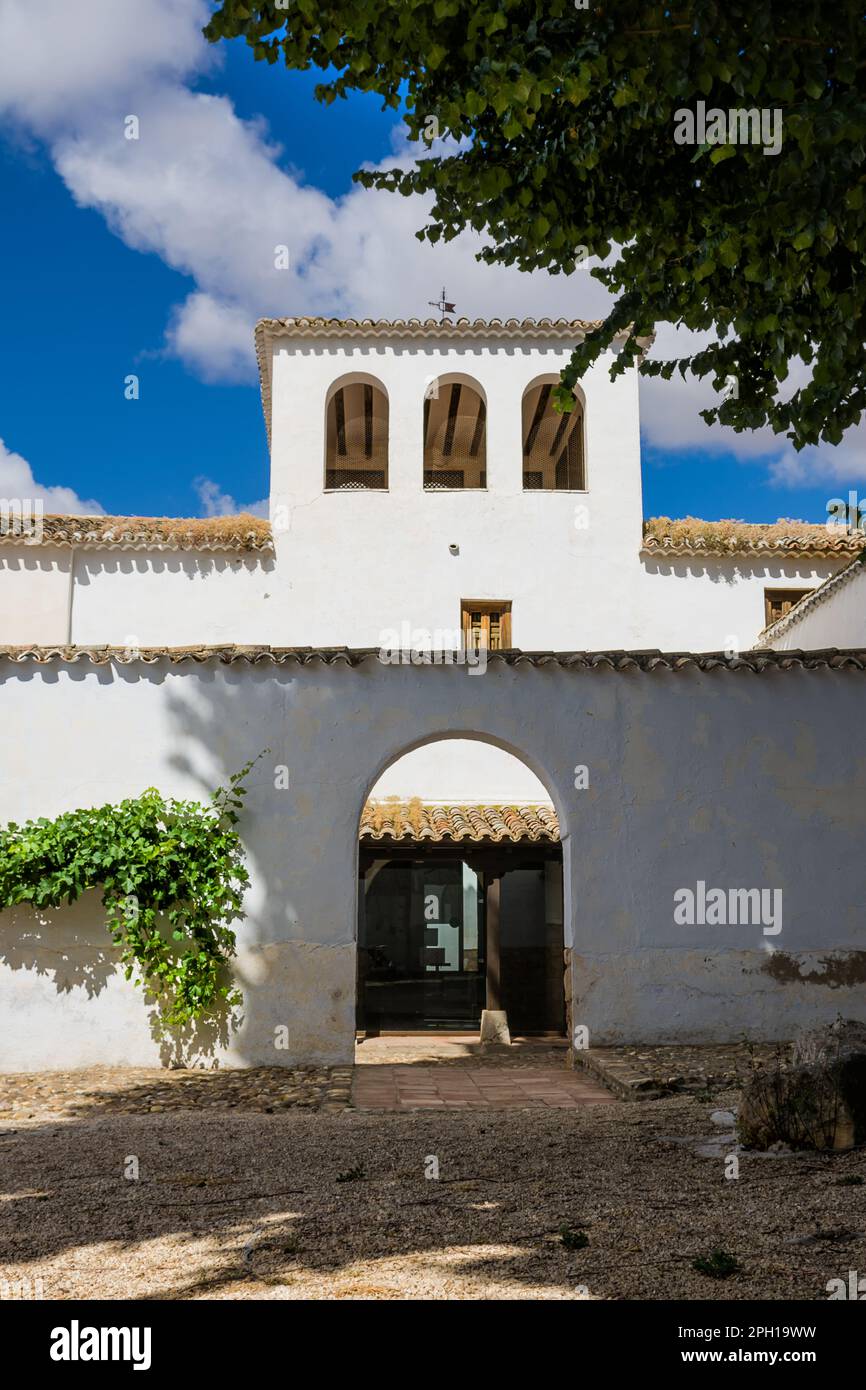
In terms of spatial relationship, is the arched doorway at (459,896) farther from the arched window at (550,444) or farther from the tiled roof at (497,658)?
the arched window at (550,444)

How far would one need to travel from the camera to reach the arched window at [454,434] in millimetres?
19625

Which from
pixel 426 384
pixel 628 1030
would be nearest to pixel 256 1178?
pixel 628 1030

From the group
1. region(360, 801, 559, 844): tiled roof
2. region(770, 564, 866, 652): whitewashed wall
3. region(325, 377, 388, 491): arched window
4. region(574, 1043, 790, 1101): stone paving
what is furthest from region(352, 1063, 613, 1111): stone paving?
region(325, 377, 388, 491): arched window

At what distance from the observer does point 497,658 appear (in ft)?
33.5

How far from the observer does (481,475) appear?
2297cm

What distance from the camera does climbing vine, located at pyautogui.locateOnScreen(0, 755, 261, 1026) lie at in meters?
9.60

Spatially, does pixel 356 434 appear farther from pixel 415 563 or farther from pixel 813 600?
pixel 813 600

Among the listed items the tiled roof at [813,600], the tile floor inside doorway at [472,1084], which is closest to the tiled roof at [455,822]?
the tile floor inside doorway at [472,1084]

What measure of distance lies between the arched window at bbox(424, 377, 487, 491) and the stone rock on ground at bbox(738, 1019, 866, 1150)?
13595 mm

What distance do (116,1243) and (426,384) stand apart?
16022mm

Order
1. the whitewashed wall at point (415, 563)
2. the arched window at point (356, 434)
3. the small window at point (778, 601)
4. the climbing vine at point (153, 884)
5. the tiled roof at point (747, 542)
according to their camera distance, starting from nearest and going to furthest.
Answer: the climbing vine at point (153, 884)
the whitewashed wall at point (415, 563)
the tiled roof at point (747, 542)
the small window at point (778, 601)
the arched window at point (356, 434)

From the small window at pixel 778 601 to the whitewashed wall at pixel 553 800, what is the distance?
8378mm

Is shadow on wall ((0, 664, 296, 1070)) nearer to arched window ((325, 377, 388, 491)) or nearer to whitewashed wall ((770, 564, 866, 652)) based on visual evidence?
whitewashed wall ((770, 564, 866, 652))
